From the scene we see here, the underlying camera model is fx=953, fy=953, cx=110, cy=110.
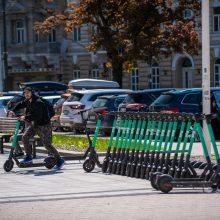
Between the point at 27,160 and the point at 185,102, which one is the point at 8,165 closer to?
the point at 27,160

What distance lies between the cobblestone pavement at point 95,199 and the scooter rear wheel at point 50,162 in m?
1.06

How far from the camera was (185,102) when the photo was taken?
100 ft

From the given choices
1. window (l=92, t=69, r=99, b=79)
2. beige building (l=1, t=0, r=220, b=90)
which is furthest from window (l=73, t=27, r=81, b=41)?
window (l=92, t=69, r=99, b=79)

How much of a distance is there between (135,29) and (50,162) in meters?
27.8

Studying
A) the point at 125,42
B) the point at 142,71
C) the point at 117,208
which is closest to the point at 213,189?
the point at 117,208

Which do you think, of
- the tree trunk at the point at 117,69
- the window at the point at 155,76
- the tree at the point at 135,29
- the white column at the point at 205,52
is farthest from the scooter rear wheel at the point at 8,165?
the window at the point at 155,76

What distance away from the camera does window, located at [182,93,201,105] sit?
30.7 metres

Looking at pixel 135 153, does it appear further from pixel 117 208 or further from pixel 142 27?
pixel 142 27

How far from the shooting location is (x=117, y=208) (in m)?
13.7

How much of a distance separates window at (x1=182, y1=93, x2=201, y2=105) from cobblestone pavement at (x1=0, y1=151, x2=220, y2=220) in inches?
463

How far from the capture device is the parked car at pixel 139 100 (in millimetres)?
32250

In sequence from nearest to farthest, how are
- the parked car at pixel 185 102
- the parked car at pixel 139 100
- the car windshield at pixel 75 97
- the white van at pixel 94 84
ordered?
the parked car at pixel 185 102 < the parked car at pixel 139 100 < the car windshield at pixel 75 97 < the white van at pixel 94 84

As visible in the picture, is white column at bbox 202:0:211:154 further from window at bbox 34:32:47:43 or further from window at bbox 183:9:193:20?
window at bbox 34:32:47:43

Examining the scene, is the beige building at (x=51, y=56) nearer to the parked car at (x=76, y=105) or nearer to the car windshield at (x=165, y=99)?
the parked car at (x=76, y=105)
